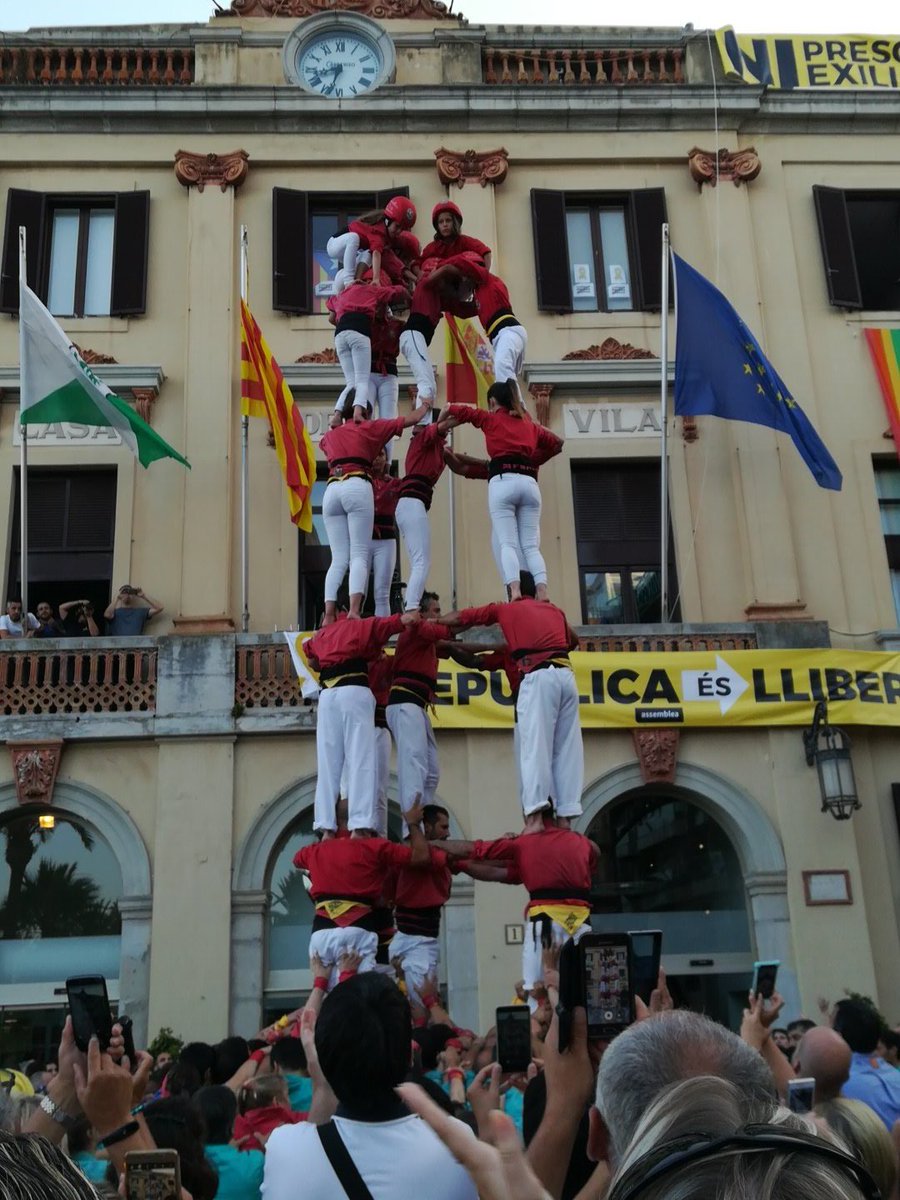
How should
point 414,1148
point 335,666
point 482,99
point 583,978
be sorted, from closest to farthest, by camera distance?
point 414,1148, point 583,978, point 335,666, point 482,99

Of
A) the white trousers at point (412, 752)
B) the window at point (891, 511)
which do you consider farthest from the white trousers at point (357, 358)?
the window at point (891, 511)

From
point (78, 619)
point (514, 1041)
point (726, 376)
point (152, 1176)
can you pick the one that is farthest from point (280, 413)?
point (152, 1176)

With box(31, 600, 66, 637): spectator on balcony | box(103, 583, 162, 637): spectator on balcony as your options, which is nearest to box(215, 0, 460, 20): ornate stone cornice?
box(103, 583, 162, 637): spectator on balcony

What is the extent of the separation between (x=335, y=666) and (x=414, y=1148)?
634cm

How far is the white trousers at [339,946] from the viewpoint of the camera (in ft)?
28.1

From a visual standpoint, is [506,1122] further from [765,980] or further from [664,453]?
[664,453]

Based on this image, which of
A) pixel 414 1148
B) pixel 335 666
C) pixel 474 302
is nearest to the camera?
pixel 414 1148

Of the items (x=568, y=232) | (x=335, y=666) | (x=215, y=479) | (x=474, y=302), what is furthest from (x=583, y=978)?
(x=568, y=232)

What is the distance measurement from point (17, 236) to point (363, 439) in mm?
10823

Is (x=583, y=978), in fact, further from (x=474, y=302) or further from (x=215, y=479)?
(x=215, y=479)

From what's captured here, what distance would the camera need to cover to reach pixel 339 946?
8555 mm

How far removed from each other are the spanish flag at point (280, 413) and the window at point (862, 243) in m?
8.60

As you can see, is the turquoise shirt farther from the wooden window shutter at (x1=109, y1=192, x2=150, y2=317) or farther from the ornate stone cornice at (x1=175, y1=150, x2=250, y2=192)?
the ornate stone cornice at (x1=175, y1=150, x2=250, y2=192)

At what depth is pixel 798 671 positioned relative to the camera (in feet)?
53.2
